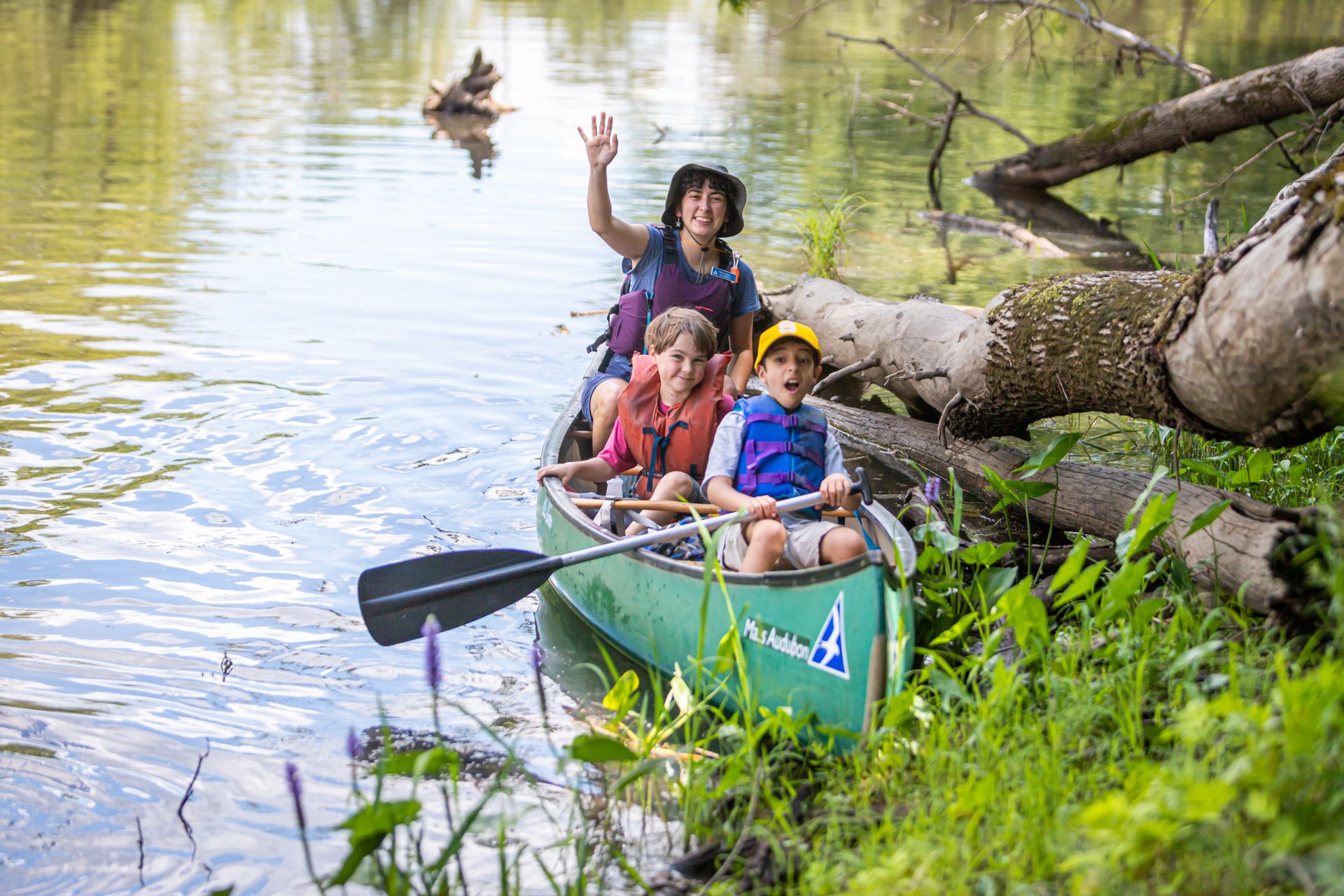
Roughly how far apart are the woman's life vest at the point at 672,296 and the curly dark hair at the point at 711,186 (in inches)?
5.5

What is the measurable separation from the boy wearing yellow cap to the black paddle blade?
26.4 inches

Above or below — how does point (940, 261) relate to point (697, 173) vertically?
below

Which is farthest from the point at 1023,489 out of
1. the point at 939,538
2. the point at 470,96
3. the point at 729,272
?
the point at 470,96

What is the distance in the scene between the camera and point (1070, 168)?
42.3 feet

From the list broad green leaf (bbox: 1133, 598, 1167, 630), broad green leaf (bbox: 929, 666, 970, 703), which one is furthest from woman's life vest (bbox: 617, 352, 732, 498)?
broad green leaf (bbox: 1133, 598, 1167, 630)

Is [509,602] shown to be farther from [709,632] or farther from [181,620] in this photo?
[181,620]

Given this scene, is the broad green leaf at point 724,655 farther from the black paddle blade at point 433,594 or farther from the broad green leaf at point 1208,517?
the broad green leaf at point 1208,517

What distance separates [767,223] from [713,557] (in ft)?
29.8

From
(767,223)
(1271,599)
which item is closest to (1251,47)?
(767,223)

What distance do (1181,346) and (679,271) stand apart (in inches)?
103

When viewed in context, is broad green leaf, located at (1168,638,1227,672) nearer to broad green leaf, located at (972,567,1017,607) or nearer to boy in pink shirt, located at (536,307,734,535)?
broad green leaf, located at (972,567,1017,607)

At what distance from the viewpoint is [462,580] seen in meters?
3.95

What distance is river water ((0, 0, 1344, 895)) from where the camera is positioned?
12.1ft

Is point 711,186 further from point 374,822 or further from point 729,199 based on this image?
point 374,822
